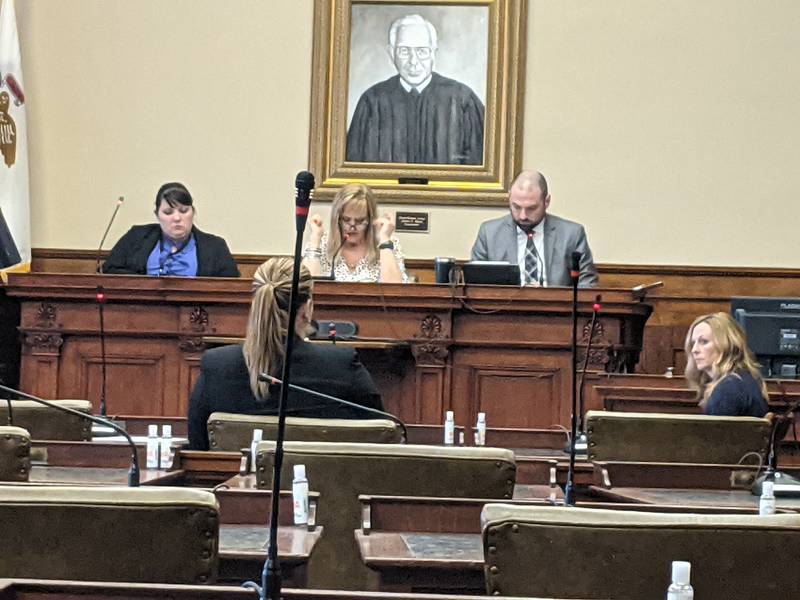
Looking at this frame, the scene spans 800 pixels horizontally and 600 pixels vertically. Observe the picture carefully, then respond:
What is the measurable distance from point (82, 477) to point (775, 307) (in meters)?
4.69

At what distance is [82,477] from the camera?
4.09m

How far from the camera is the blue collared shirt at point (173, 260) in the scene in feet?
27.9

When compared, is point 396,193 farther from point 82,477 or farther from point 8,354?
point 82,477

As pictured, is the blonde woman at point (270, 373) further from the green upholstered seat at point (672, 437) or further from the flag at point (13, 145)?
the flag at point (13, 145)

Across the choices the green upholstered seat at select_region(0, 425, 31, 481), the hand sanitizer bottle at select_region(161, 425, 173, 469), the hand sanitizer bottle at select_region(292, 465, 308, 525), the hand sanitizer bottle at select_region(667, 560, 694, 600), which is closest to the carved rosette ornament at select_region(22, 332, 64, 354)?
the hand sanitizer bottle at select_region(161, 425, 173, 469)

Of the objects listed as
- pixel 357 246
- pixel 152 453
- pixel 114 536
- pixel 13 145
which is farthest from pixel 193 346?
pixel 114 536

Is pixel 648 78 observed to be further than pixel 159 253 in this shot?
Yes

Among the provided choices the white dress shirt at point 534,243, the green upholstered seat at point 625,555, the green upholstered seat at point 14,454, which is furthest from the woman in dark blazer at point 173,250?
the green upholstered seat at point 625,555

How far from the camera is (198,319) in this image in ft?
24.8

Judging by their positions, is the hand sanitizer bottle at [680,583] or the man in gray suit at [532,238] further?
the man in gray suit at [532,238]

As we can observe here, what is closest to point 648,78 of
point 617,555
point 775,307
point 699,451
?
point 775,307

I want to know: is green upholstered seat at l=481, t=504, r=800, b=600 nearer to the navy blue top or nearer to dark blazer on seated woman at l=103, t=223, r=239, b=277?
the navy blue top

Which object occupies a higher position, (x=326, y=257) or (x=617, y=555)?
(x=326, y=257)

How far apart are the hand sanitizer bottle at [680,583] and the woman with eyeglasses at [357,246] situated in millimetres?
5623
